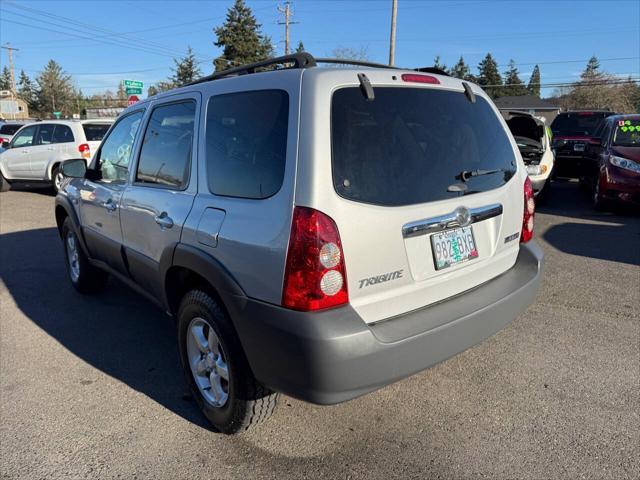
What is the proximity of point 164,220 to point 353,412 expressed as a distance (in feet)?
5.17

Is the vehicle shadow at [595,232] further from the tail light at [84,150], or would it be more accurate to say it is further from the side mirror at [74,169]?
the tail light at [84,150]

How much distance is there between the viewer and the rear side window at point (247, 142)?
7.42ft

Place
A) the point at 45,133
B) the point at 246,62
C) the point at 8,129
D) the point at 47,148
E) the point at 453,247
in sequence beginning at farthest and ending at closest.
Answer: the point at 246,62 → the point at 8,129 → the point at 45,133 → the point at 47,148 → the point at 453,247

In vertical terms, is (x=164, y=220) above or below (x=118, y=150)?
below

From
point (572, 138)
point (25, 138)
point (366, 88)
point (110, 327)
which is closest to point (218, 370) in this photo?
point (366, 88)

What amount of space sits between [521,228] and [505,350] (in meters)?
0.97

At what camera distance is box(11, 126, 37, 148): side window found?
12656 mm

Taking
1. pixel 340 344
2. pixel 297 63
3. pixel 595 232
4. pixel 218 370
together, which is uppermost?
pixel 297 63

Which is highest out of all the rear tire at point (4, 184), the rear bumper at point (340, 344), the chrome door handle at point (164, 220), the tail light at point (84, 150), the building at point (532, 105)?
the building at point (532, 105)

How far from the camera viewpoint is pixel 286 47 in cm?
4291

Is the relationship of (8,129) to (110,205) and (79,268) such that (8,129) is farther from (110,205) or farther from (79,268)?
(110,205)

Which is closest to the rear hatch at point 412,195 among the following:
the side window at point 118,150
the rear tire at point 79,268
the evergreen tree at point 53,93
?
the side window at point 118,150

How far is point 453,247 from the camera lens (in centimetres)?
252

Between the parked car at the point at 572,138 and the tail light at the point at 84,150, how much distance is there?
35.6 feet
